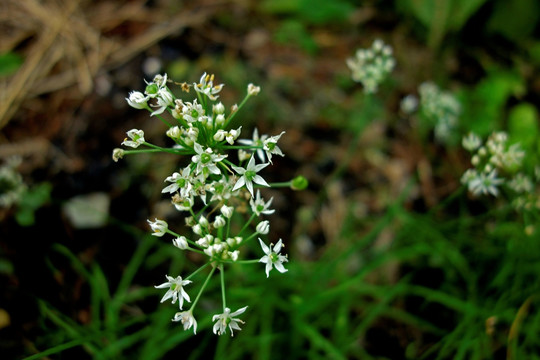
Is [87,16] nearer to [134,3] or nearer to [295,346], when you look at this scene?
[134,3]

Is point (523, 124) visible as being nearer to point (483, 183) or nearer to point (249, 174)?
point (483, 183)

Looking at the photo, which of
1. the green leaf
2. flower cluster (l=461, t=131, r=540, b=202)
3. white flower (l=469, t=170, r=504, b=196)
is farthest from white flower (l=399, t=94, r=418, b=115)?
white flower (l=469, t=170, r=504, b=196)

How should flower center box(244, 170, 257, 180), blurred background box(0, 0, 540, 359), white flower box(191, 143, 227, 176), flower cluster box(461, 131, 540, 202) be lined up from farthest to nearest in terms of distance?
blurred background box(0, 0, 540, 359), flower cluster box(461, 131, 540, 202), flower center box(244, 170, 257, 180), white flower box(191, 143, 227, 176)

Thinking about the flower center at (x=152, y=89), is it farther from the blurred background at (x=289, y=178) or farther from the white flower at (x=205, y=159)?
the blurred background at (x=289, y=178)

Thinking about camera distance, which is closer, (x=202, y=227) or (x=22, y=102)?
(x=202, y=227)

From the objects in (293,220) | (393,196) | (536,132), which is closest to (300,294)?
(293,220)

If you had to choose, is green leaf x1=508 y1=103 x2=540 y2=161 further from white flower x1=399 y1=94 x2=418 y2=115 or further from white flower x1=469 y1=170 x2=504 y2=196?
white flower x1=469 y1=170 x2=504 y2=196
